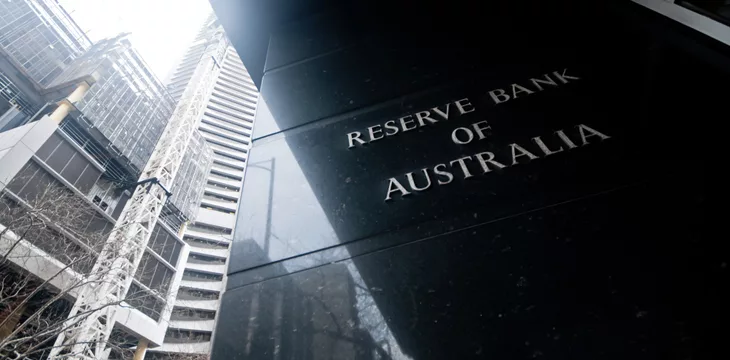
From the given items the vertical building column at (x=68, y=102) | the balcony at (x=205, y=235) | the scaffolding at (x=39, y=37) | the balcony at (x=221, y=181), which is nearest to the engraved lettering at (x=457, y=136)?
the vertical building column at (x=68, y=102)

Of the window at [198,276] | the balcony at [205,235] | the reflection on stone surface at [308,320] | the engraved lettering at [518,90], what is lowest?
the window at [198,276]

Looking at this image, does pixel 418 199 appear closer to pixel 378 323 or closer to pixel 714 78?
pixel 378 323

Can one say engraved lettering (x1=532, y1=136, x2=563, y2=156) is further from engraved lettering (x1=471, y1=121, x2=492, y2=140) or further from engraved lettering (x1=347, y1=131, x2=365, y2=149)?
engraved lettering (x1=347, y1=131, x2=365, y2=149)

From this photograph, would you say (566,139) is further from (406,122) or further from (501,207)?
(406,122)

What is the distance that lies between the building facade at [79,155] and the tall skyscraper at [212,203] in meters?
6.65

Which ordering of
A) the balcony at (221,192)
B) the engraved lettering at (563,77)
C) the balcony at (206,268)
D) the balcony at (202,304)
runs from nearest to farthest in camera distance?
the engraved lettering at (563,77), the balcony at (202,304), the balcony at (206,268), the balcony at (221,192)

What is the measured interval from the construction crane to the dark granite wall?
10338 mm

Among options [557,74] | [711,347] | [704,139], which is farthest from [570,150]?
[711,347]

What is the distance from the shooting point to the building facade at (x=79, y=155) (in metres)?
19.2

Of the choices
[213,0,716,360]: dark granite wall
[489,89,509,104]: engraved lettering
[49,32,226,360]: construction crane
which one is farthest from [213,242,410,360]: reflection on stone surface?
[49,32,226,360]: construction crane

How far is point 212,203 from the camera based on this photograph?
65000mm

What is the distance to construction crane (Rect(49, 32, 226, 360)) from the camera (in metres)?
17.7

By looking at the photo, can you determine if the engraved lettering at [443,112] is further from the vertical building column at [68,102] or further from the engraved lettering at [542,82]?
the vertical building column at [68,102]

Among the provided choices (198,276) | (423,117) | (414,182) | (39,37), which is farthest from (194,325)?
(414,182)
